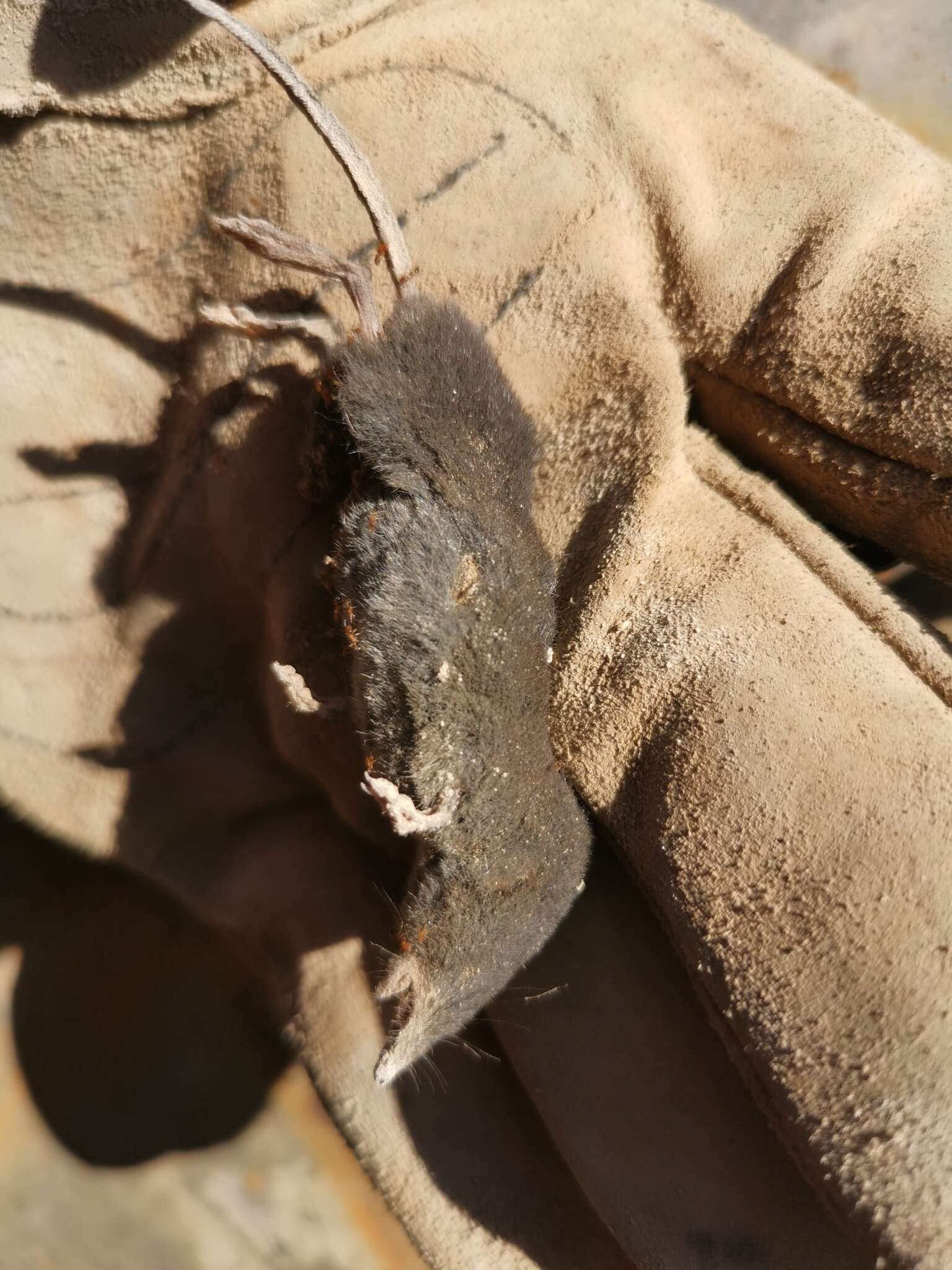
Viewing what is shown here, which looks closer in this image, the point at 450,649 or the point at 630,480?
the point at 450,649

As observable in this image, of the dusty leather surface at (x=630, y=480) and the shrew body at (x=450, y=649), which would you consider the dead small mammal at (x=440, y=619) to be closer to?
the shrew body at (x=450, y=649)

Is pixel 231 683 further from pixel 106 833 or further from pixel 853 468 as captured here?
pixel 853 468

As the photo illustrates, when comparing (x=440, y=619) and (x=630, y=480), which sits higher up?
(x=630, y=480)

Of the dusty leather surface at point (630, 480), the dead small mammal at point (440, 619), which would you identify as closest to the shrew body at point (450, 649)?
the dead small mammal at point (440, 619)

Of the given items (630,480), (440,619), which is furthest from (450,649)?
(630,480)

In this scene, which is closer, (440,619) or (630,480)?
(440,619)

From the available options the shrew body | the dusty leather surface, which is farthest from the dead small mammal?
the dusty leather surface

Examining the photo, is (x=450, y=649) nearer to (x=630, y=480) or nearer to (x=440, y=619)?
(x=440, y=619)
